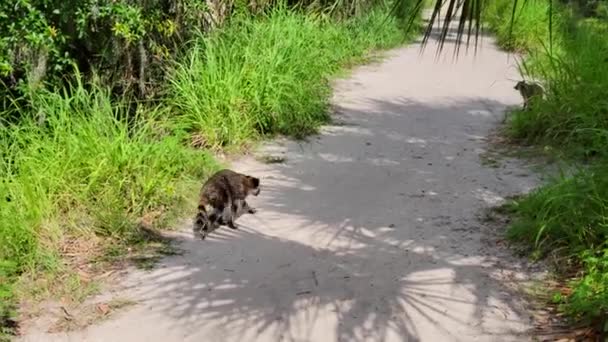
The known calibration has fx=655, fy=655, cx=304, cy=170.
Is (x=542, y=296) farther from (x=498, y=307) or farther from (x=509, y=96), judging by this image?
(x=509, y=96)

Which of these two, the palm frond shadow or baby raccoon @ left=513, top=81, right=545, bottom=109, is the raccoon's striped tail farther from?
baby raccoon @ left=513, top=81, right=545, bottom=109

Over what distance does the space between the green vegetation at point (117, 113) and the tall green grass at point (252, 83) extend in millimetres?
14

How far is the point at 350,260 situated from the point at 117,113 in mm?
2410

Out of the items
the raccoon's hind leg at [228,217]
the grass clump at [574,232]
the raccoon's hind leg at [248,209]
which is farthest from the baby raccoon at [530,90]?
the raccoon's hind leg at [228,217]

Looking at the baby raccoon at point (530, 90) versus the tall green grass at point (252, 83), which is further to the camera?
the baby raccoon at point (530, 90)

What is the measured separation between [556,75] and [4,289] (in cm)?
533

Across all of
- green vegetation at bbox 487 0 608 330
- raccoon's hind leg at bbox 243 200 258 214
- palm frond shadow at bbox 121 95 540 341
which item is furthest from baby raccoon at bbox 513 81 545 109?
raccoon's hind leg at bbox 243 200 258 214

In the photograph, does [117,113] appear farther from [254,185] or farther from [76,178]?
[254,185]

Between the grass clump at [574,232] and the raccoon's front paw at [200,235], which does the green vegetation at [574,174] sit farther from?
the raccoon's front paw at [200,235]

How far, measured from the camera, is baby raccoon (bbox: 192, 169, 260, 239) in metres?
4.09

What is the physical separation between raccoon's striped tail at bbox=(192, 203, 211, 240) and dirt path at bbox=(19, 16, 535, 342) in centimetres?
8

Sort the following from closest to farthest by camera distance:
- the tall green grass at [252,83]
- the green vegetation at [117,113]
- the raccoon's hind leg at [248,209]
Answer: the green vegetation at [117,113] < the raccoon's hind leg at [248,209] < the tall green grass at [252,83]

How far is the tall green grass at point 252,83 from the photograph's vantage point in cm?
581

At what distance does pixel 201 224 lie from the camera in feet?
13.4
